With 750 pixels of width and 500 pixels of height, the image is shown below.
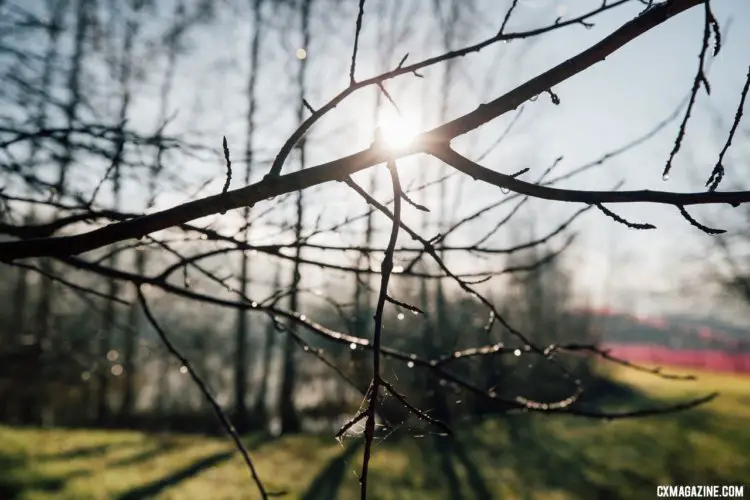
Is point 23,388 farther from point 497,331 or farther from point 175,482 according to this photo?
point 497,331

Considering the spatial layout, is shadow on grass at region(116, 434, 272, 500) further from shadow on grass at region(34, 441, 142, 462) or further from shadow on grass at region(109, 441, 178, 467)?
shadow on grass at region(34, 441, 142, 462)

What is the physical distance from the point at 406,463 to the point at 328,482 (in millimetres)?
1548

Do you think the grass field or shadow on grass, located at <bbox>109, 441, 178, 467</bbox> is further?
shadow on grass, located at <bbox>109, 441, 178, 467</bbox>

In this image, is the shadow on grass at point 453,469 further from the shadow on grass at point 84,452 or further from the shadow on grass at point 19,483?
the shadow on grass at point 84,452

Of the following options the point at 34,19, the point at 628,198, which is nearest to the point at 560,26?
the point at 628,198

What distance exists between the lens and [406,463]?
8.73 meters

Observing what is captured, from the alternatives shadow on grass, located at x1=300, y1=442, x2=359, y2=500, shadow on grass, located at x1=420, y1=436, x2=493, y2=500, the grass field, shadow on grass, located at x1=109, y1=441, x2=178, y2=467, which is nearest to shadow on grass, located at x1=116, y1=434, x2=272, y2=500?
the grass field

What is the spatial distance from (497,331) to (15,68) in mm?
11285

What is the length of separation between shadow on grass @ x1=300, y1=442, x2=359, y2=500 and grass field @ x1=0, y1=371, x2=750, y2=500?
0.05 ft

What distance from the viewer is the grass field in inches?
284

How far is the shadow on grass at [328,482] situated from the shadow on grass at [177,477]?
168 cm

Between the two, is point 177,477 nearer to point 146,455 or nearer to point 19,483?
point 146,455

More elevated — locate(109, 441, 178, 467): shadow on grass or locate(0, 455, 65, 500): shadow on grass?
locate(0, 455, 65, 500): shadow on grass

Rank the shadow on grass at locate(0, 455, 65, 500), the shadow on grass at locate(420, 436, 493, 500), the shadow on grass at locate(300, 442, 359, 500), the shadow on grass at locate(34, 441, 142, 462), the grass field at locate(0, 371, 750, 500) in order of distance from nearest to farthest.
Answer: the shadow on grass at locate(0, 455, 65, 500) < the shadow on grass at locate(300, 442, 359, 500) < the grass field at locate(0, 371, 750, 500) < the shadow on grass at locate(420, 436, 493, 500) < the shadow on grass at locate(34, 441, 142, 462)
